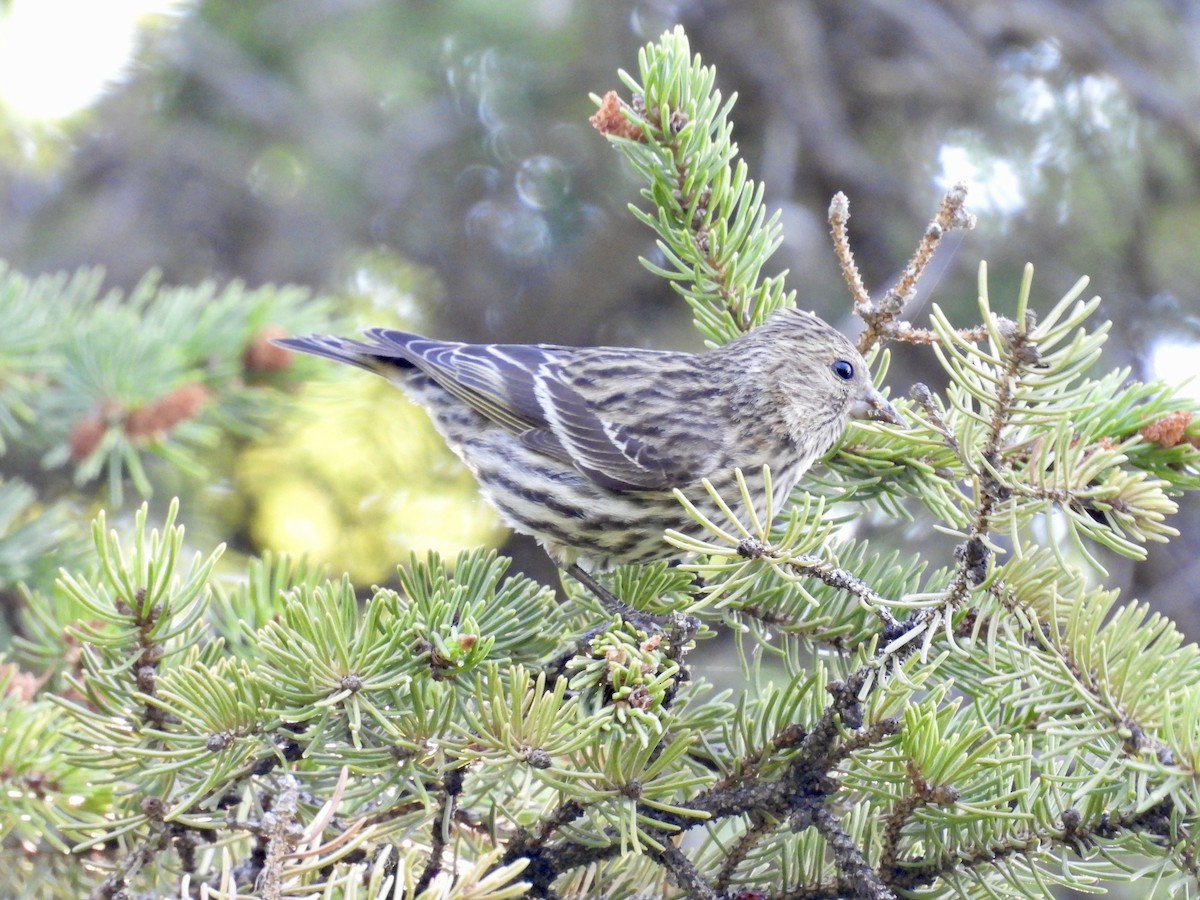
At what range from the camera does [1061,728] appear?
4.38 feet

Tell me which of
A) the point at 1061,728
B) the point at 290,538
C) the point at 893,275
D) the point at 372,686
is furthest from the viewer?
the point at 893,275

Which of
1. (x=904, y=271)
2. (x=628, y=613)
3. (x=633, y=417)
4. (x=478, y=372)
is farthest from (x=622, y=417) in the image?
(x=904, y=271)

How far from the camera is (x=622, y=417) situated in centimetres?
283

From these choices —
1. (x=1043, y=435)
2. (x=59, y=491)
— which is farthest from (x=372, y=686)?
(x=59, y=491)

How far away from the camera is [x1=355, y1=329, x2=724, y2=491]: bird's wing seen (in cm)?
266

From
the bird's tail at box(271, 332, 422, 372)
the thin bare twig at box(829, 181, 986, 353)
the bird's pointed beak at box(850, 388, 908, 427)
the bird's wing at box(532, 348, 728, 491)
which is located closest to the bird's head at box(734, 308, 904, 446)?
the bird's pointed beak at box(850, 388, 908, 427)

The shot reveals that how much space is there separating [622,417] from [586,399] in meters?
0.17

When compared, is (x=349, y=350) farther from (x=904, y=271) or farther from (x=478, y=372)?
(x=904, y=271)

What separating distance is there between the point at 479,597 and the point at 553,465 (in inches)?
39.4

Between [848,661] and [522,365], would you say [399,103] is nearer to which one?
[522,365]

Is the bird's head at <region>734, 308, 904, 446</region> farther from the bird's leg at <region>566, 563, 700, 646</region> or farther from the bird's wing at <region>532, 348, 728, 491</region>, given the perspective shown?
the bird's leg at <region>566, 563, 700, 646</region>

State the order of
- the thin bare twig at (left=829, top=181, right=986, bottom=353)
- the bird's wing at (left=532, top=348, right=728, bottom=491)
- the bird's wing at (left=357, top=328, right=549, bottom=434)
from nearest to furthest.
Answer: the thin bare twig at (left=829, top=181, right=986, bottom=353)
the bird's wing at (left=532, top=348, right=728, bottom=491)
the bird's wing at (left=357, top=328, right=549, bottom=434)

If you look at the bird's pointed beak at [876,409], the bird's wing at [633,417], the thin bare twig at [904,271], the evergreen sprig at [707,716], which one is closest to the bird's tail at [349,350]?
the bird's wing at [633,417]

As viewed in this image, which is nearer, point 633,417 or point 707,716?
point 707,716
